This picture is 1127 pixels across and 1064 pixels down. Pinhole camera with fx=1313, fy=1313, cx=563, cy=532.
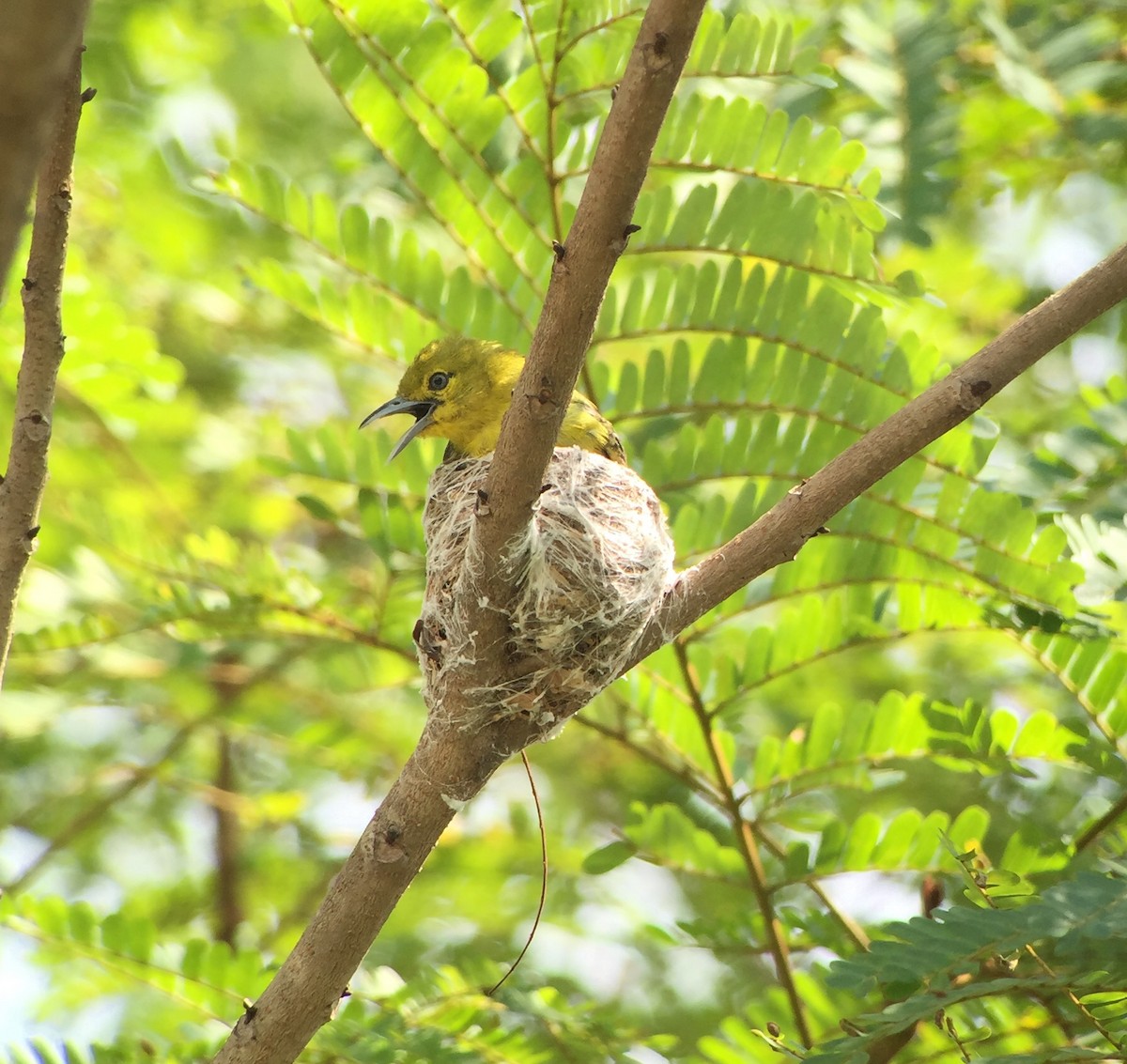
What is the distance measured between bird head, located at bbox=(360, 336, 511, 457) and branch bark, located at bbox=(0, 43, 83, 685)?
1580 mm

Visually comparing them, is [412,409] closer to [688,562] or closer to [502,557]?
[688,562]

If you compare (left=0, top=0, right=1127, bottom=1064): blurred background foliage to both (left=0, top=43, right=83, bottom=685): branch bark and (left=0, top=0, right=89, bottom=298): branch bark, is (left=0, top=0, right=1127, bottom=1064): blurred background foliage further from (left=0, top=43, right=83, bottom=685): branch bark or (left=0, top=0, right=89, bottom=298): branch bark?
(left=0, top=0, right=89, bottom=298): branch bark

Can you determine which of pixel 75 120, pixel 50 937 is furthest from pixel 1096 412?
pixel 50 937

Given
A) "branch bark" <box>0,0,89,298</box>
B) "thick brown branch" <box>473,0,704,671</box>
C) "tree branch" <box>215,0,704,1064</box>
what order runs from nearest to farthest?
"branch bark" <box>0,0,89,298</box>, "thick brown branch" <box>473,0,704,671</box>, "tree branch" <box>215,0,704,1064</box>

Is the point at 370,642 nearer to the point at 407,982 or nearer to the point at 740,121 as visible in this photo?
the point at 407,982

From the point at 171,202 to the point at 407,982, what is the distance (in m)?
3.32

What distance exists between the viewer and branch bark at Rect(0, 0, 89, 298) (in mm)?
983

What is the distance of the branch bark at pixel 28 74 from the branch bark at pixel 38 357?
124 cm

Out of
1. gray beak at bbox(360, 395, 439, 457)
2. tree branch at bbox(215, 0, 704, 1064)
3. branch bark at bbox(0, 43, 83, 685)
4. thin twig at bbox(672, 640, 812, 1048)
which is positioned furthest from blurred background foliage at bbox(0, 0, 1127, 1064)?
branch bark at bbox(0, 43, 83, 685)

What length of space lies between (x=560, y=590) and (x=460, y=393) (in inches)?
58.8

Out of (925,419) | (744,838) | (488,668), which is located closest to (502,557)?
(488,668)

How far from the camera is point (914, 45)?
13.4 feet

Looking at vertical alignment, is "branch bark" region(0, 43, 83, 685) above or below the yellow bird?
below

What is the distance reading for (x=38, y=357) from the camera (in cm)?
227
